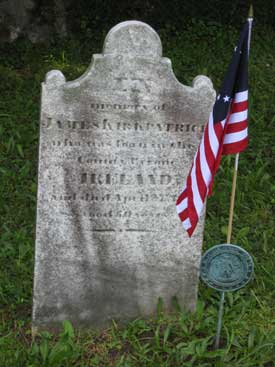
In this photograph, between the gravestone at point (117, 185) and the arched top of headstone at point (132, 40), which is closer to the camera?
the arched top of headstone at point (132, 40)

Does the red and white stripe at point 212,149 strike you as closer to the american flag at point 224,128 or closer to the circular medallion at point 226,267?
the american flag at point 224,128

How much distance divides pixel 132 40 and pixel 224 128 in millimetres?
688

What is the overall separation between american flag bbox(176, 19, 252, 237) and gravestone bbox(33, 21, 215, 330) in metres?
0.31

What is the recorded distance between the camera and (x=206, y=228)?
6176mm

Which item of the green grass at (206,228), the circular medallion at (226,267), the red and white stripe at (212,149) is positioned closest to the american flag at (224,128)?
the red and white stripe at (212,149)

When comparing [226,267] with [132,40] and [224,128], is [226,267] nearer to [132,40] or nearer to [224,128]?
[224,128]

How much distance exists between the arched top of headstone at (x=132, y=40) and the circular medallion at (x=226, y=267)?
120cm

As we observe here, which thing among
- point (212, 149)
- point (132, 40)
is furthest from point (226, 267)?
point (132, 40)

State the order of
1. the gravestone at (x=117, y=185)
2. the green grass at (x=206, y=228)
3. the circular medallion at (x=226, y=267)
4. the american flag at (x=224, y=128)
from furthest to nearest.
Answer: the green grass at (x=206, y=228), the circular medallion at (x=226, y=267), the gravestone at (x=117, y=185), the american flag at (x=224, y=128)

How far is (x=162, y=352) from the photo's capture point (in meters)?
4.93

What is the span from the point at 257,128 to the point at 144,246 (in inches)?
116

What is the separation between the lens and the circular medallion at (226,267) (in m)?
4.64

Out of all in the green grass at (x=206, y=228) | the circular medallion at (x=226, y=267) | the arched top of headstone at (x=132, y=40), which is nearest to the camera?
the arched top of headstone at (x=132, y=40)

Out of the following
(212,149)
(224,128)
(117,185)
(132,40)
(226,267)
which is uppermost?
(132,40)
